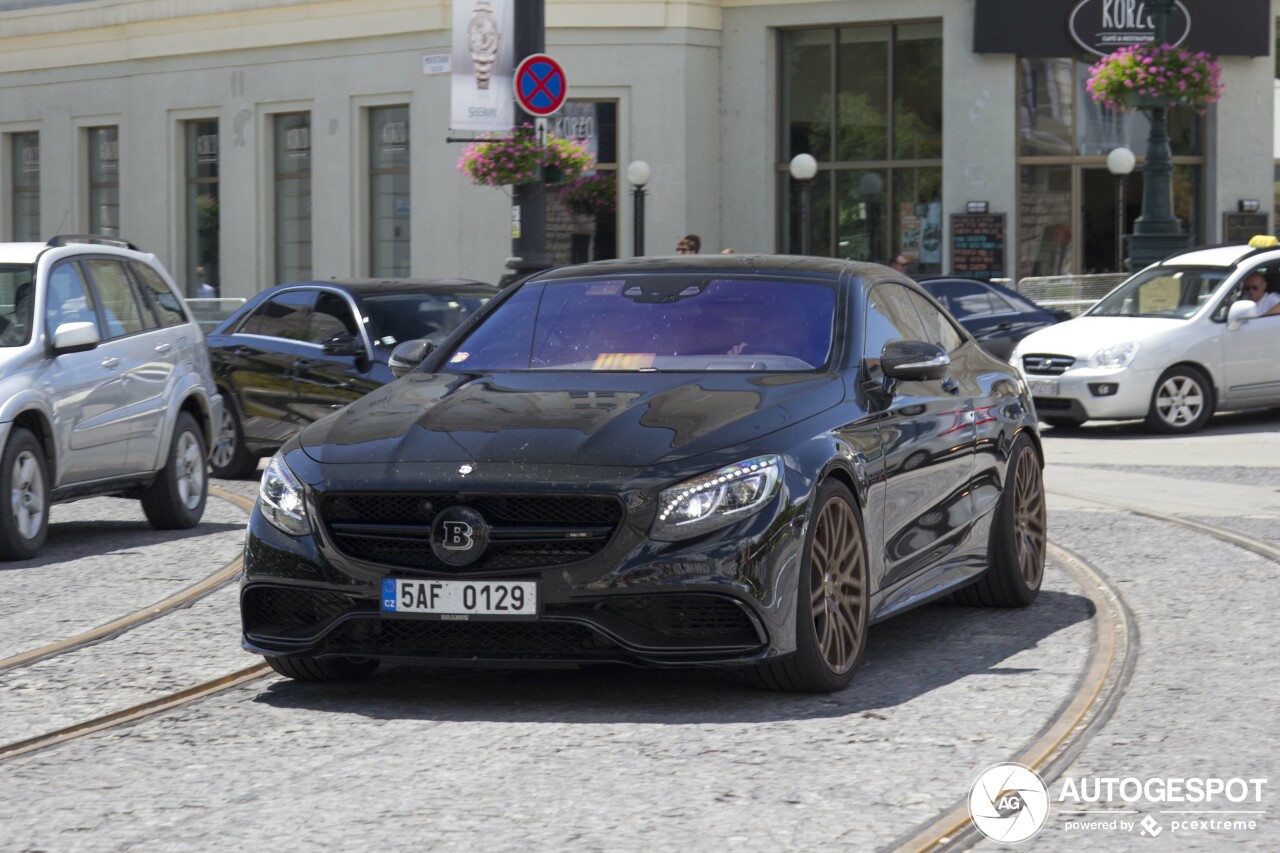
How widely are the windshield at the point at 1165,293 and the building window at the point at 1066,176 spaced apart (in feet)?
40.1

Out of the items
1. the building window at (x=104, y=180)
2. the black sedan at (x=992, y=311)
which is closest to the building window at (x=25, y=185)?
the building window at (x=104, y=180)

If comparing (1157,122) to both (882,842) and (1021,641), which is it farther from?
(882,842)

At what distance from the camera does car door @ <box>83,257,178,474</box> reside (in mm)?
11438

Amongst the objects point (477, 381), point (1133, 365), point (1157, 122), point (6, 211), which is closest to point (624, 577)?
point (477, 381)

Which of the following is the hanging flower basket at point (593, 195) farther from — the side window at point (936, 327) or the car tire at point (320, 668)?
the car tire at point (320, 668)

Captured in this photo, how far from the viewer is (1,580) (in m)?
9.66

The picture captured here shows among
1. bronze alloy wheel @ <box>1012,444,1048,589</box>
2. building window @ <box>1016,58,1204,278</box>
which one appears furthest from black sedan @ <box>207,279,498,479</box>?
building window @ <box>1016,58,1204,278</box>

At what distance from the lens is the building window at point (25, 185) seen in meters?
39.2

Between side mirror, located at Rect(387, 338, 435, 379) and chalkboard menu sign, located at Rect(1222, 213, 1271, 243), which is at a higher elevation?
chalkboard menu sign, located at Rect(1222, 213, 1271, 243)

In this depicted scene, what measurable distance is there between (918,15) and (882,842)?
2829 cm

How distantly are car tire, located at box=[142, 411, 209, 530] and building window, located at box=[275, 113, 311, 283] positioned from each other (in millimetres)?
22186

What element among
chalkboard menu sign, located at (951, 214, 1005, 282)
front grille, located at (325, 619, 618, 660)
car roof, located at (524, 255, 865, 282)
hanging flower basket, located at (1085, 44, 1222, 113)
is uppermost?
hanging flower basket, located at (1085, 44, 1222, 113)

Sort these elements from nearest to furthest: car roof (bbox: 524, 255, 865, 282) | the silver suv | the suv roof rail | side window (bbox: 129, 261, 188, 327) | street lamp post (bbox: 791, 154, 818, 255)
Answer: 1. car roof (bbox: 524, 255, 865, 282)
2. the silver suv
3. the suv roof rail
4. side window (bbox: 129, 261, 188, 327)
5. street lamp post (bbox: 791, 154, 818, 255)

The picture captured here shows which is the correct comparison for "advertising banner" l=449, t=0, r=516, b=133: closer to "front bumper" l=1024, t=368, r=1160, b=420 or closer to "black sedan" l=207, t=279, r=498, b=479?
"front bumper" l=1024, t=368, r=1160, b=420
